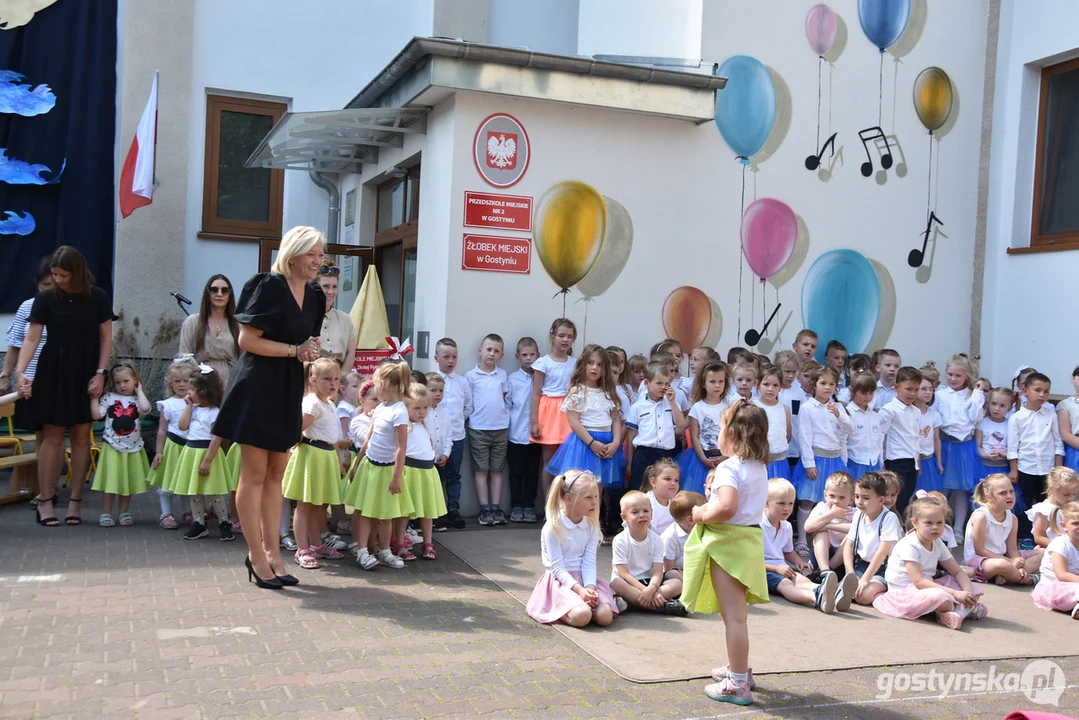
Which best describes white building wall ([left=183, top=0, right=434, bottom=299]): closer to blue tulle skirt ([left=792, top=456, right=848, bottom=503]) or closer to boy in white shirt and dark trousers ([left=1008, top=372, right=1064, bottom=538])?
blue tulle skirt ([left=792, top=456, right=848, bottom=503])

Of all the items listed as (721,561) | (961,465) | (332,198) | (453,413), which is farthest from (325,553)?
(332,198)

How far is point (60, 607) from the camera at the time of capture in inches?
200

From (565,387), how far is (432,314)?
140cm

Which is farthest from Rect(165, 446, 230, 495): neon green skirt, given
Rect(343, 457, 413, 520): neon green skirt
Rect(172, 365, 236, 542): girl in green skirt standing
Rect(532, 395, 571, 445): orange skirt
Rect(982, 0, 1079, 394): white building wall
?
Rect(982, 0, 1079, 394): white building wall

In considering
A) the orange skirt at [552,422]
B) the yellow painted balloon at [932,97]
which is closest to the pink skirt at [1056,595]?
the orange skirt at [552,422]

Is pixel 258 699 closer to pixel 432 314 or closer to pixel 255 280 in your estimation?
pixel 255 280

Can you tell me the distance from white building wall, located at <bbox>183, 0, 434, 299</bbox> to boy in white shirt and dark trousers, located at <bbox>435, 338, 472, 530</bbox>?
5037 mm

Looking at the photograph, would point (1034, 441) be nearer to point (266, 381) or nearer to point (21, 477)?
point (266, 381)

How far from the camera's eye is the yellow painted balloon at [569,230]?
28.6 ft

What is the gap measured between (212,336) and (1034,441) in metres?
6.80

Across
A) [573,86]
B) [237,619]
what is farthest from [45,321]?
[573,86]

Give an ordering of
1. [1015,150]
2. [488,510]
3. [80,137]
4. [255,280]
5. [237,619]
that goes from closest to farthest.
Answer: [237,619] < [255,280] < [488,510] < [1015,150] < [80,137]

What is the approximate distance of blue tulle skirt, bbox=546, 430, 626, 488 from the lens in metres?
7.82

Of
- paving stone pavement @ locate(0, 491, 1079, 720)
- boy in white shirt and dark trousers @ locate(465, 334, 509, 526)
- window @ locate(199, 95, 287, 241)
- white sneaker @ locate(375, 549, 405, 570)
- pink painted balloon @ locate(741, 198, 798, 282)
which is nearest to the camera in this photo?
paving stone pavement @ locate(0, 491, 1079, 720)
